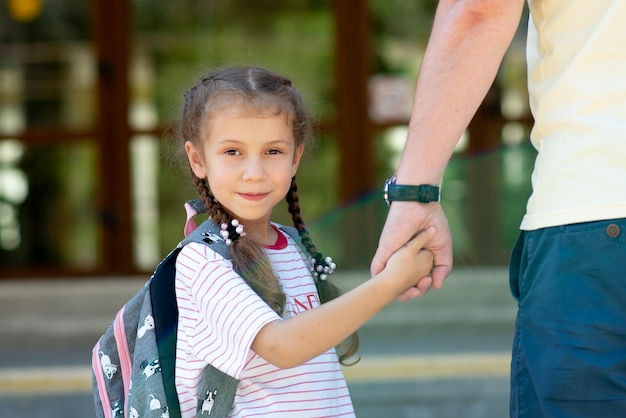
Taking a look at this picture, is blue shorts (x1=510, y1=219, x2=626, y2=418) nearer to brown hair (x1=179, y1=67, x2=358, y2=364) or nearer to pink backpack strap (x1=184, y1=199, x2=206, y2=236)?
brown hair (x1=179, y1=67, x2=358, y2=364)

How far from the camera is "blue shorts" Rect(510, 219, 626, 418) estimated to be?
1.83 m

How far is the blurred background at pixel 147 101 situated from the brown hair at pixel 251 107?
4863mm

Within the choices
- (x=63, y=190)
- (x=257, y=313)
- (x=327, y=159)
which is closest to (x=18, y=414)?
(x=63, y=190)

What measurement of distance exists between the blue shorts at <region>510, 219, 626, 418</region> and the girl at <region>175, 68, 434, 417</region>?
26 centimetres

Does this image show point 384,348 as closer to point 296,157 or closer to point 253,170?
point 296,157

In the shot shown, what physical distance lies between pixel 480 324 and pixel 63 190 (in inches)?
109

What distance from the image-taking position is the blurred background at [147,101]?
7.18m

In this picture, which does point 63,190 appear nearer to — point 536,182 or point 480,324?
point 480,324

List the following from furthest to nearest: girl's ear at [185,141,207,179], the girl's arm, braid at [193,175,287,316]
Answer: girl's ear at [185,141,207,179], braid at [193,175,287,316], the girl's arm

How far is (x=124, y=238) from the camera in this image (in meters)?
7.25

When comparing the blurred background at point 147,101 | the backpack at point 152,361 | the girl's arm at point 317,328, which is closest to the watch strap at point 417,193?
the girl's arm at point 317,328

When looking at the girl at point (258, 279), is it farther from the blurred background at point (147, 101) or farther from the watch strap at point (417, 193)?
the blurred background at point (147, 101)

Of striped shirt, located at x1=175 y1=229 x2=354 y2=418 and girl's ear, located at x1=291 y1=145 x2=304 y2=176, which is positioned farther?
girl's ear, located at x1=291 y1=145 x2=304 y2=176

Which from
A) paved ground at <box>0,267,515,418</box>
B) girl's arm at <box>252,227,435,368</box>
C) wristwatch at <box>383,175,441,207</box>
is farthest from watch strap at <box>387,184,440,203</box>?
paved ground at <box>0,267,515,418</box>
